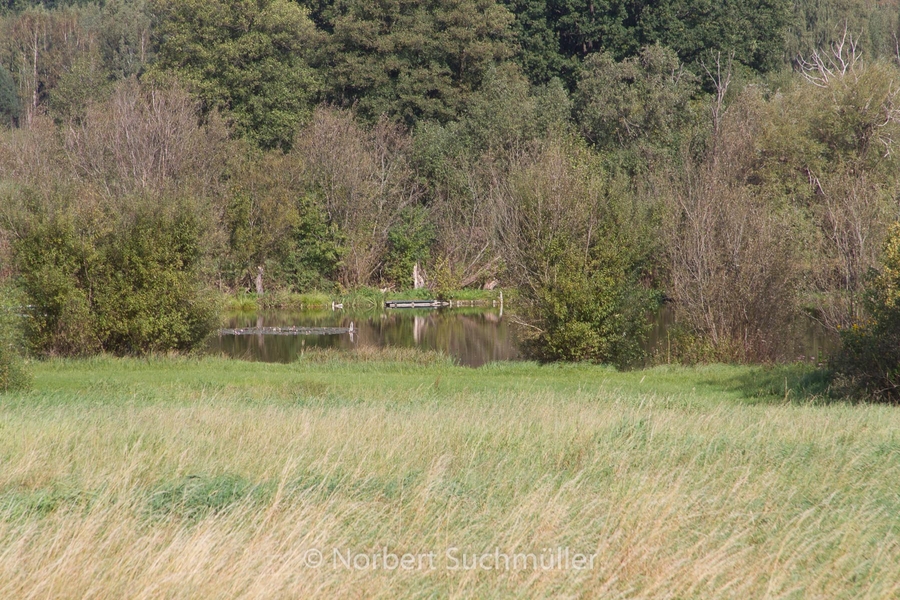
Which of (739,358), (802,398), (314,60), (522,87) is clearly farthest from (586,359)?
(314,60)

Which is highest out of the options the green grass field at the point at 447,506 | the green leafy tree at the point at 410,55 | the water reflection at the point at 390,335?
the green leafy tree at the point at 410,55

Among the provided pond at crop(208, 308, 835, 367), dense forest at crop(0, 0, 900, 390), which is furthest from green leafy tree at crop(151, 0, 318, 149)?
pond at crop(208, 308, 835, 367)

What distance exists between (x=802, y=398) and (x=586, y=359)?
28.1ft

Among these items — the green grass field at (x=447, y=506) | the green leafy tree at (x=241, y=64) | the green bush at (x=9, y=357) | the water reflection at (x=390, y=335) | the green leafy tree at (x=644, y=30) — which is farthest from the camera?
the green leafy tree at (x=644, y=30)

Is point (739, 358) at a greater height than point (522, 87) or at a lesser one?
lesser

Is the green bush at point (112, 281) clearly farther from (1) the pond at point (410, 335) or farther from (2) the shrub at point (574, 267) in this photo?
(2) the shrub at point (574, 267)

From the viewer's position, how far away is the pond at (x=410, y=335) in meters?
30.3

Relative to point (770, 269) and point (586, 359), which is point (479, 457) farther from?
point (770, 269)

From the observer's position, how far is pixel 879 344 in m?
17.5

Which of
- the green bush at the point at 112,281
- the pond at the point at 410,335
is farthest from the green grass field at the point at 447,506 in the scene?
the pond at the point at 410,335

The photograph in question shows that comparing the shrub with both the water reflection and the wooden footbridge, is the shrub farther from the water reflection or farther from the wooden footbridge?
the wooden footbridge

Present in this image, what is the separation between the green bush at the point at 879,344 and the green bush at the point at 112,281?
59.4 ft

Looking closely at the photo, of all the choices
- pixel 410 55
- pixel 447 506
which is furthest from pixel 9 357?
pixel 410 55

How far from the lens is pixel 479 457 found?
8383 millimetres
